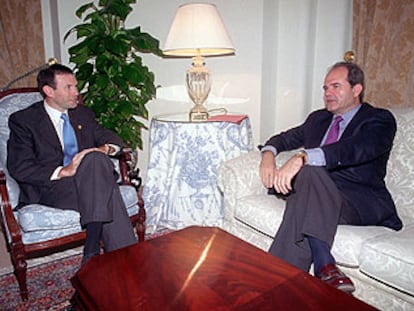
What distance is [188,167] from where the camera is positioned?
2.38 metres

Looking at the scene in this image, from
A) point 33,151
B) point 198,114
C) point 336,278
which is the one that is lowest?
point 336,278

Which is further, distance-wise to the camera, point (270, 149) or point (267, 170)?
point (270, 149)

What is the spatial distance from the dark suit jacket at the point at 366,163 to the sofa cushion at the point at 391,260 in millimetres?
167

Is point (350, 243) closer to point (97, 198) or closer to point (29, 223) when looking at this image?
point (97, 198)

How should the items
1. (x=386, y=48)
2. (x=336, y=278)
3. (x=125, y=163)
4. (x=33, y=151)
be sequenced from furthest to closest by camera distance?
(x=386, y=48), (x=125, y=163), (x=33, y=151), (x=336, y=278)

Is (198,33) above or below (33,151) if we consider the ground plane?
above

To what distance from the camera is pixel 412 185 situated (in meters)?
1.73

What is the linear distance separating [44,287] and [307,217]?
50.6 inches

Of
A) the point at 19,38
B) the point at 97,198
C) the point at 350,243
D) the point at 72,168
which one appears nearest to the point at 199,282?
the point at 350,243

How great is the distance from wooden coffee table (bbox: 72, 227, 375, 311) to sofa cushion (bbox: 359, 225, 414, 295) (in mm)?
439

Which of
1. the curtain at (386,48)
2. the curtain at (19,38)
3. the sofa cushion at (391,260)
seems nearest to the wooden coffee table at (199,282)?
the sofa cushion at (391,260)

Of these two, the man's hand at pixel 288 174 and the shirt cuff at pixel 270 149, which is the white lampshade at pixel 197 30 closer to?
the shirt cuff at pixel 270 149

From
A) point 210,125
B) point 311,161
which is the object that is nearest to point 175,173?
point 210,125

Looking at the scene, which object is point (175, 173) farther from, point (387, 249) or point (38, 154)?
point (387, 249)
